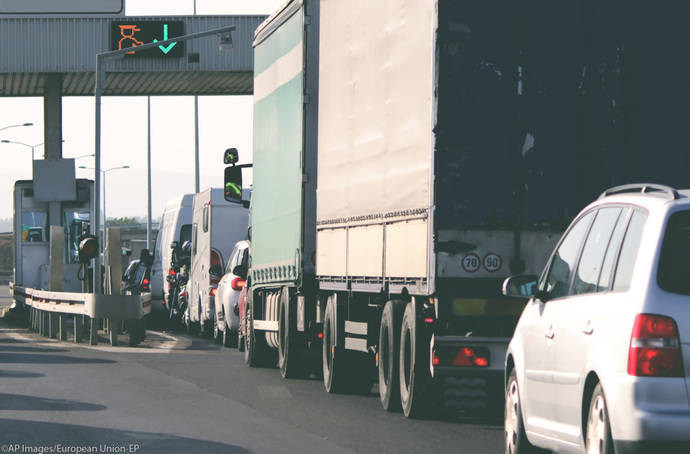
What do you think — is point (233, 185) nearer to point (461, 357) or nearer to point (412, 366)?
point (412, 366)

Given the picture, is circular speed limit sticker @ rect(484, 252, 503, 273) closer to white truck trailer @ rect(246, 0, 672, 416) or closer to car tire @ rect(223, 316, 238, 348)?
white truck trailer @ rect(246, 0, 672, 416)

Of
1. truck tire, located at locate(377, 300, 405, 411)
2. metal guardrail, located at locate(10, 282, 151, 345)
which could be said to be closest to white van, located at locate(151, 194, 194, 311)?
metal guardrail, located at locate(10, 282, 151, 345)

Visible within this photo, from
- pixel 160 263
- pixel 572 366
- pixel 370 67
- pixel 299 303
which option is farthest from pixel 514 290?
pixel 160 263

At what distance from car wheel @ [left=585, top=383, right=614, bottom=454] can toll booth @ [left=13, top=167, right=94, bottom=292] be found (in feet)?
109

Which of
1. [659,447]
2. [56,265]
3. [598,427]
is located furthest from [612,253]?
[56,265]

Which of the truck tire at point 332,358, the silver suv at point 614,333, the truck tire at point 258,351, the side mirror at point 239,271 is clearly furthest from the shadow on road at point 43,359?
the silver suv at point 614,333

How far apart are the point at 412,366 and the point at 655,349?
5613 mm

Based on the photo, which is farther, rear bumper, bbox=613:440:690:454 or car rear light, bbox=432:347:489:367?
car rear light, bbox=432:347:489:367

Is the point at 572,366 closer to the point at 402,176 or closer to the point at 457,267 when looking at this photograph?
the point at 457,267

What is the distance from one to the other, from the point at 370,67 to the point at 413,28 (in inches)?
60.1

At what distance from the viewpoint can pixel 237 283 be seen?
975 inches

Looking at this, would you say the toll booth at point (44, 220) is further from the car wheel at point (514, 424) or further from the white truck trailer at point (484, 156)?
the car wheel at point (514, 424)

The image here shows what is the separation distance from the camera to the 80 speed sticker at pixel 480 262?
1211 centimetres

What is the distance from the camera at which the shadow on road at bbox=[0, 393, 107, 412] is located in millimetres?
13891
